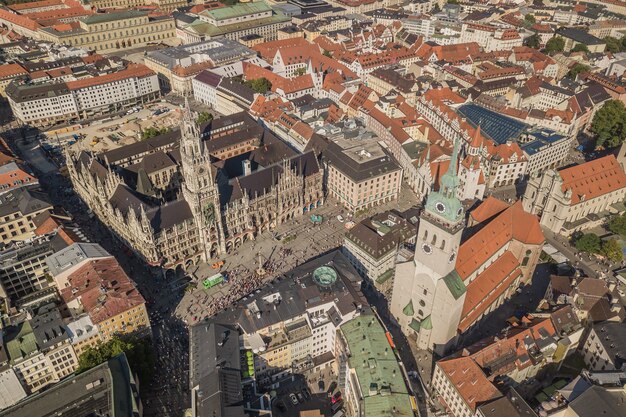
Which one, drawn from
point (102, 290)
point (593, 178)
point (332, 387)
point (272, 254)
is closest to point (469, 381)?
point (332, 387)

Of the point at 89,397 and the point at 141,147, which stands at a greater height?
the point at 141,147

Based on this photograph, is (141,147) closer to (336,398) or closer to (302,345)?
(302,345)

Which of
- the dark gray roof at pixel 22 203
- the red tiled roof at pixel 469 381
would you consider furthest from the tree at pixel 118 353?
the red tiled roof at pixel 469 381

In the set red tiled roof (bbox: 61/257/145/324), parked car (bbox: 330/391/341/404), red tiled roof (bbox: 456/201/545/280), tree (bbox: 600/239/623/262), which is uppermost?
red tiled roof (bbox: 456/201/545/280)

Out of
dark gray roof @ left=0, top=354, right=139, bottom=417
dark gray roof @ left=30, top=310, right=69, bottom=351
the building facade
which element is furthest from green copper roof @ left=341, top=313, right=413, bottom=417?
the building facade

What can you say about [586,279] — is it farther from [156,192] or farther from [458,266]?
[156,192]

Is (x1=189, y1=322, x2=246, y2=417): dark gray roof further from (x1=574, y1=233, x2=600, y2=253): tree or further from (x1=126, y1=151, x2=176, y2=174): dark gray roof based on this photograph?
(x1=574, y1=233, x2=600, y2=253): tree
